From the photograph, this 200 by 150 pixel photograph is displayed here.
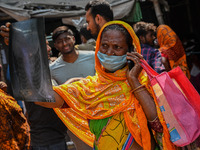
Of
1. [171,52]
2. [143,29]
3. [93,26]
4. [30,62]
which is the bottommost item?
[171,52]

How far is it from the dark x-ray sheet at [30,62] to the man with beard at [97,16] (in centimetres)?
126

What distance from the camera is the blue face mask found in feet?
8.09

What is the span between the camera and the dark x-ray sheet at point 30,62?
7.08 feet

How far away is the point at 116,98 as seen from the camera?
2502 mm

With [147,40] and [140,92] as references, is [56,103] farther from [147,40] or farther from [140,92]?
[147,40]

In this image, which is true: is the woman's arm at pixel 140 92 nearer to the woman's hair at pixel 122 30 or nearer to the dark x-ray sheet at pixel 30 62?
the woman's hair at pixel 122 30

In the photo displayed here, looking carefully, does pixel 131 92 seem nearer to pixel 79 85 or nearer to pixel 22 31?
pixel 79 85

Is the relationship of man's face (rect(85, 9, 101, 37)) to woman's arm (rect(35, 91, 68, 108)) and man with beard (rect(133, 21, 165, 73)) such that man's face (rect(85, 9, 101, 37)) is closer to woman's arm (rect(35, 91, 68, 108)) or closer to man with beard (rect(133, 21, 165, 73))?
woman's arm (rect(35, 91, 68, 108))

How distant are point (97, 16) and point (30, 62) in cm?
140

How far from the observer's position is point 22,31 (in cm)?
225

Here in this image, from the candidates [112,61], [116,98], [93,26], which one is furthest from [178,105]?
[93,26]

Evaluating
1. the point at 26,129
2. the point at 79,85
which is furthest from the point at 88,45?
the point at 79,85

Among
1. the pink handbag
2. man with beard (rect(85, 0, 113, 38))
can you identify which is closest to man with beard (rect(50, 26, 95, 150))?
man with beard (rect(85, 0, 113, 38))

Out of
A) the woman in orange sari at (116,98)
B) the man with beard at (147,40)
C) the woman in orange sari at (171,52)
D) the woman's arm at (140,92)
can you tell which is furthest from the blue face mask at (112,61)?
the woman in orange sari at (171,52)
